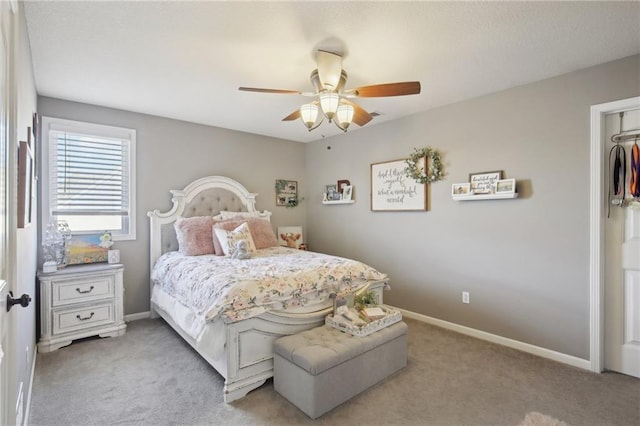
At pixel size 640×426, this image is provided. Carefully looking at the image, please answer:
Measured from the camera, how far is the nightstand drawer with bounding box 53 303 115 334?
9.43ft

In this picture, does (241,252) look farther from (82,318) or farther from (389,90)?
(389,90)

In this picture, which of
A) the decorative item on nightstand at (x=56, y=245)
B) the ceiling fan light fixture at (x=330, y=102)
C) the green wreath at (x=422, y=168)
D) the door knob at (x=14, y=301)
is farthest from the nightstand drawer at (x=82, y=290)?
the green wreath at (x=422, y=168)

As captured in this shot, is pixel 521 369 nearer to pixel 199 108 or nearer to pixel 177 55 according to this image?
pixel 177 55

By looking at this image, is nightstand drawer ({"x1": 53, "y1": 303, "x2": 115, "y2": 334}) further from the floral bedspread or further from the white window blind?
the white window blind

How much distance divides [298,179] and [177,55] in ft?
10.0

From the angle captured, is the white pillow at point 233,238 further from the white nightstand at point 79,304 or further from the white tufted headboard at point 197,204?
the white nightstand at point 79,304

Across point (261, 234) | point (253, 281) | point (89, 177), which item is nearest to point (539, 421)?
point (253, 281)

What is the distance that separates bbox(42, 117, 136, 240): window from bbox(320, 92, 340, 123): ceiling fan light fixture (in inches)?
102

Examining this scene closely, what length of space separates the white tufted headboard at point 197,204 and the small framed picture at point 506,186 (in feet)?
9.82

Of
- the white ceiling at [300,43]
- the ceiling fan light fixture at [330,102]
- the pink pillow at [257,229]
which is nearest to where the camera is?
the white ceiling at [300,43]

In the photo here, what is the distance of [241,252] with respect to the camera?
321cm

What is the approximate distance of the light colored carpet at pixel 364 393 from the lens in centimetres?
195

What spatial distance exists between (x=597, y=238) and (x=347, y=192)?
2789 mm

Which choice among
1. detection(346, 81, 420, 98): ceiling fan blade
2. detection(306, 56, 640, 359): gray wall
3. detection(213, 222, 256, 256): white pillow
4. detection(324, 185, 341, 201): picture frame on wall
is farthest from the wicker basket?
detection(324, 185, 341, 201): picture frame on wall
